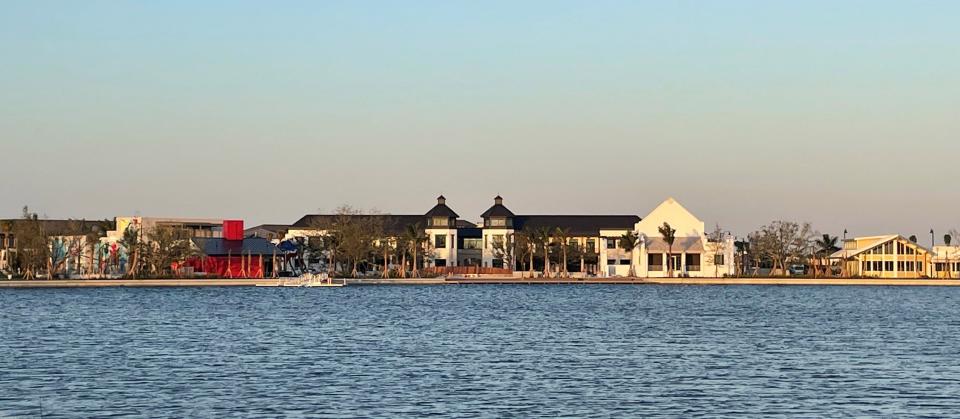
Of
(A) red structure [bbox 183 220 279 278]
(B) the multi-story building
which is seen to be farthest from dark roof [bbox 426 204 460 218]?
(A) red structure [bbox 183 220 279 278]

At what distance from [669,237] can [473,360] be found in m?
89.1

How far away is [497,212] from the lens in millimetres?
142750

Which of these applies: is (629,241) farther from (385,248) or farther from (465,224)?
(465,224)

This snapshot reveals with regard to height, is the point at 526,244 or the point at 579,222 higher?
the point at 579,222

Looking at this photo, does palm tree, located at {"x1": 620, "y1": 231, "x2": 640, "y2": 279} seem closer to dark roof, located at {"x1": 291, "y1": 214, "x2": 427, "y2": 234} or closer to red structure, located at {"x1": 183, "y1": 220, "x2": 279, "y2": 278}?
dark roof, located at {"x1": 291, "y1": 214, "x2": 427, "y2": 234}

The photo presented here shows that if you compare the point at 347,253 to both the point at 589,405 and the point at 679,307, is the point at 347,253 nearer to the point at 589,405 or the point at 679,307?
the point at 679,307

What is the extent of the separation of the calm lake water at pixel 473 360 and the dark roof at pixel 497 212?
202ft

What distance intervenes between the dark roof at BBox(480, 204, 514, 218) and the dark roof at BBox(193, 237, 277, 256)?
22758 mm

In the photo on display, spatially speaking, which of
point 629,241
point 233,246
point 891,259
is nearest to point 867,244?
point 891,259

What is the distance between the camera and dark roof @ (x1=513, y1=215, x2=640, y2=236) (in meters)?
141

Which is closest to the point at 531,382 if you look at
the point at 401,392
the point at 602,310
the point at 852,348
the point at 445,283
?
the point at 401,392

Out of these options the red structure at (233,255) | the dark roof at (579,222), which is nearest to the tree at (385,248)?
the red structure at (233,255)

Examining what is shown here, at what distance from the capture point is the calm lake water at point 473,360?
3131cm

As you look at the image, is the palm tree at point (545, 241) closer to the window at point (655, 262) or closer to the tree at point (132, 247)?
the window at point (655, 262)
